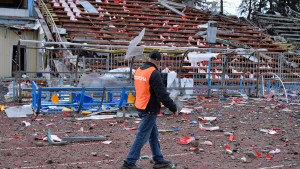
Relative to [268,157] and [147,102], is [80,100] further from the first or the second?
[268,157]

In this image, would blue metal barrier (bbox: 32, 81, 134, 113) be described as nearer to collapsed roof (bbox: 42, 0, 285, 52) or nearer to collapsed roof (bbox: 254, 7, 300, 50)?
collapsed roof (bbox: 42, 0, 285, 52)

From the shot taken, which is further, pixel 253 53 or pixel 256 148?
pixel 253 53

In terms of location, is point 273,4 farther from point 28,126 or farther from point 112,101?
point 28,126

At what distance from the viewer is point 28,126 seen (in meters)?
8.63

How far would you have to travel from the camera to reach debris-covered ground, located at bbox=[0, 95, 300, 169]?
6.36 meters

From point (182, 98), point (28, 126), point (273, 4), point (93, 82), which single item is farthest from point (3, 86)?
point (273, 4)

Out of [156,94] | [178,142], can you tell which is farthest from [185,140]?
[156,94]

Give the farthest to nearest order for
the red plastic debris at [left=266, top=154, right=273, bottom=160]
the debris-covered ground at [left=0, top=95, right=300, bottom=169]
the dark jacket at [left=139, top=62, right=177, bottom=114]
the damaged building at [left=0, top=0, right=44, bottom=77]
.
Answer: the damaged building at [left=0, top=0, right=44, bottom=77], the red plastic debris at [left=266, top=154, right=273, bottom=160], the debris-covered ground at [left=0, top=95, right=300, bottom=169], the dark jacket at [left=139, top=62, right=177, bottom=114]

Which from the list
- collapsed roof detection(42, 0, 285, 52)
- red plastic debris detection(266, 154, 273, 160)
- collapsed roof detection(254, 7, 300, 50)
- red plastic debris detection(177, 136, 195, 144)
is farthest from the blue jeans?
collapsed roof detection(254, 7, 300, 50)

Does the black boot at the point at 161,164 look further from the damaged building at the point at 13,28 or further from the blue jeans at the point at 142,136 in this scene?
the damaged building at the point at 13,28

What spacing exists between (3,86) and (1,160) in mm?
6625

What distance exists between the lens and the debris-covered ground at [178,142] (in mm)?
6359

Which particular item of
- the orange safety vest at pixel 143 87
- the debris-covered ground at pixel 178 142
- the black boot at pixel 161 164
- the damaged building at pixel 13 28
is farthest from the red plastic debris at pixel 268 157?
the damaged building at pixel 13 28

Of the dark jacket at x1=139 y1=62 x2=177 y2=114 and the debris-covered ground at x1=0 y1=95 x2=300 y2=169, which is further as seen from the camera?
the debris-covered ground at x1=0 y1=95 x2=300 y2=169
